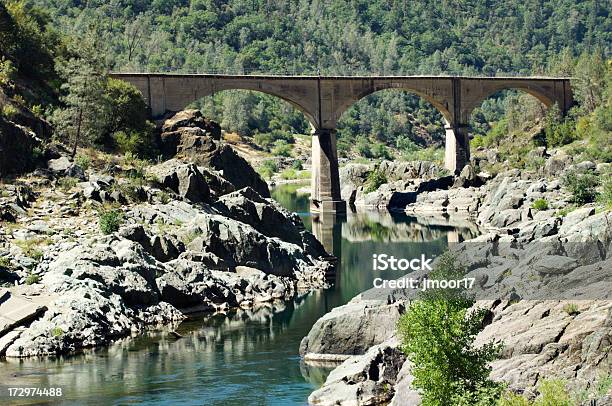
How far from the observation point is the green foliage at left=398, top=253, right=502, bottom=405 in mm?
35688

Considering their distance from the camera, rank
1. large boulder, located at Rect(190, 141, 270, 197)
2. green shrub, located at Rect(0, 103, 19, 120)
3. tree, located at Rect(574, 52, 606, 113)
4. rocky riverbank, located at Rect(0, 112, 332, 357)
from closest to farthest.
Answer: rocky riverbank, located at Rect(0, 112, 332, 357) → green shrub, located at Rect(0, 103, 19, 120) → large boulder, located at Rect(190, 141, 270, 197) → tree, located at Rect(574, 52, 606, 113)

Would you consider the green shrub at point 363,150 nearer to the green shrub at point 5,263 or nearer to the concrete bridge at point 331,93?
the concrete bridge at point 331,93

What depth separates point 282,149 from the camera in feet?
527

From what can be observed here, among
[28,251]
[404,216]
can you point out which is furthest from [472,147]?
[28,251]

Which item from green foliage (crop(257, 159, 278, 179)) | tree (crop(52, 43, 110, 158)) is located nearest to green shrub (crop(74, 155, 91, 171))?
tree (crop(52, 43, 110, 158))

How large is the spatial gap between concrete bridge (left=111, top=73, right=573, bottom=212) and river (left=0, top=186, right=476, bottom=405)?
34383 millimetres

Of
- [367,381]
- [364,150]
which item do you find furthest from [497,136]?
[367,381]

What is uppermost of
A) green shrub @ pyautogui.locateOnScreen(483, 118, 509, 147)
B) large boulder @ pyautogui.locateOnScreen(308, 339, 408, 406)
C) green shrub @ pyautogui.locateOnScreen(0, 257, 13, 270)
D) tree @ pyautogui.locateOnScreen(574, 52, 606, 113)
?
tree @ pyautogui.locateOnScreen(574, 52, 606, 113)

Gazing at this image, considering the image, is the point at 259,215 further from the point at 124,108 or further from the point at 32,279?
the point at 32,279

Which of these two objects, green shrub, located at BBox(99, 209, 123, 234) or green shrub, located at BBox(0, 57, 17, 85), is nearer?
green shrub, located at BBox(99, 209, 123, 234)

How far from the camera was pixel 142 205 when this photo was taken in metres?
66.4

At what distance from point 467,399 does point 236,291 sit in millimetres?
26674

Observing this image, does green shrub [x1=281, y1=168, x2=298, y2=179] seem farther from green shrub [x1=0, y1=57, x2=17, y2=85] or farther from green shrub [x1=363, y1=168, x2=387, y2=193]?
green shrub [x1=0, y1=57, x2=17, y2=85]

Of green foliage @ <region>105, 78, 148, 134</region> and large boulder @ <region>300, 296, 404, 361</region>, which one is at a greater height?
green foliage @ <region>105, 78, 148, 134</region>
